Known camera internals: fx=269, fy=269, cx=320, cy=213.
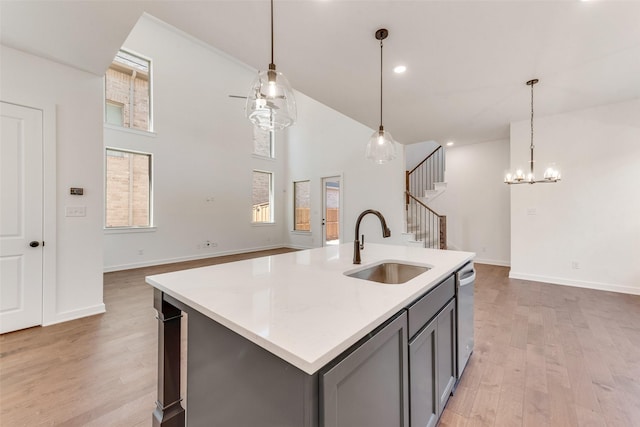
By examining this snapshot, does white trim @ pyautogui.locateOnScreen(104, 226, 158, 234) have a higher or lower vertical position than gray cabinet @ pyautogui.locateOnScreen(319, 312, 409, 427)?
higher

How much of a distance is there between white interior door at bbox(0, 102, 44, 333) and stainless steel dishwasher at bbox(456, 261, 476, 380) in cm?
378

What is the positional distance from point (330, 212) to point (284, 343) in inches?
266

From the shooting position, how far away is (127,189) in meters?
5.38

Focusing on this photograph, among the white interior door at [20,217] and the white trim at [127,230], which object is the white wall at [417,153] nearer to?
the white trim at [127,230]

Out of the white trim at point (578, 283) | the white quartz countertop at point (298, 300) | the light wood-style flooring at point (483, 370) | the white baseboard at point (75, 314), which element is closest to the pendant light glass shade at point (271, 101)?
the white quartz countertop at point (298, 300)

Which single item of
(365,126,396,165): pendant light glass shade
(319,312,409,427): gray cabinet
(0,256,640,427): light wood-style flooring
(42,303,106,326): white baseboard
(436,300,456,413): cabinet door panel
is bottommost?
(0,256,640,427): light wood-style flooring

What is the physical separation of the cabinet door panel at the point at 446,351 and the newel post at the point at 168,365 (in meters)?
1.38

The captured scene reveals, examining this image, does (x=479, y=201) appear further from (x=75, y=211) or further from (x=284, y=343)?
(x=75, y=211)

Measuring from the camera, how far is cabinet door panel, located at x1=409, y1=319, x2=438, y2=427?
118 cm

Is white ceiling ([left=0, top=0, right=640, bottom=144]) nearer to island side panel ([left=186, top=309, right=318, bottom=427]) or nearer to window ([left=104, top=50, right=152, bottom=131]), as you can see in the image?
island side panel ([left=186, top=309, right=318, bottom=427])

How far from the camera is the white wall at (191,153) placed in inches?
214

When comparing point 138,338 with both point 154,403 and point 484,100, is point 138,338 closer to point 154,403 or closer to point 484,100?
point 154,403

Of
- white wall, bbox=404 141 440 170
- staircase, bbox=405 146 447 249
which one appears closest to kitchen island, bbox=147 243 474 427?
staircase, bbox=405 146 447 249

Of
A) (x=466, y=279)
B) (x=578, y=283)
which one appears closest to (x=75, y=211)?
(x=466, y=279)
